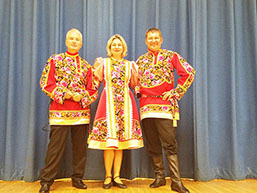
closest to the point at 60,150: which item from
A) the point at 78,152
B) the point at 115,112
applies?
the point at 78,152

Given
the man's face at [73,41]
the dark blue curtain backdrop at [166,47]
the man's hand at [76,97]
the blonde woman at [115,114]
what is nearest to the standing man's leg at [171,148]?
the blonde woman at [115,114]

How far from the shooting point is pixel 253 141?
280 cm

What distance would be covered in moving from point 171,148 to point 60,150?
1.00 metres

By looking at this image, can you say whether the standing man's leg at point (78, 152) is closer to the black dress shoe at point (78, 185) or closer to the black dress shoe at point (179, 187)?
the black dress shoe at point (78, 185)

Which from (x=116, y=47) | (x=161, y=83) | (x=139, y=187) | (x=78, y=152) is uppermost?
(x=116, y=47)

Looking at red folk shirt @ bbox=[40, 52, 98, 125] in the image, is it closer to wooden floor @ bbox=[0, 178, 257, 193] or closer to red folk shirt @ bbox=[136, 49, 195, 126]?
red folk shirt @ bbox=[136, 49, 195, 126]

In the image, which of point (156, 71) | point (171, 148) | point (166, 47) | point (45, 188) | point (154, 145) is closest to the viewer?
point (45, 188)

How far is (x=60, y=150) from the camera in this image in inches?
84.2

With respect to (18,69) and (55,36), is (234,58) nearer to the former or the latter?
(55,36)

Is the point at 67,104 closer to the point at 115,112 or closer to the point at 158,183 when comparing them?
the point at 115,112

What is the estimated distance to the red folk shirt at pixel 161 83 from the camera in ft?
7.27

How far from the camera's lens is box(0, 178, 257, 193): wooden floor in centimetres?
213

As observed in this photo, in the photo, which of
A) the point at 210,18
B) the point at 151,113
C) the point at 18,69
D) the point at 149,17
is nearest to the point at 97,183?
the point at 151,113

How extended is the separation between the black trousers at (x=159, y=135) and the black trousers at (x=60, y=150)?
631 millimetres
